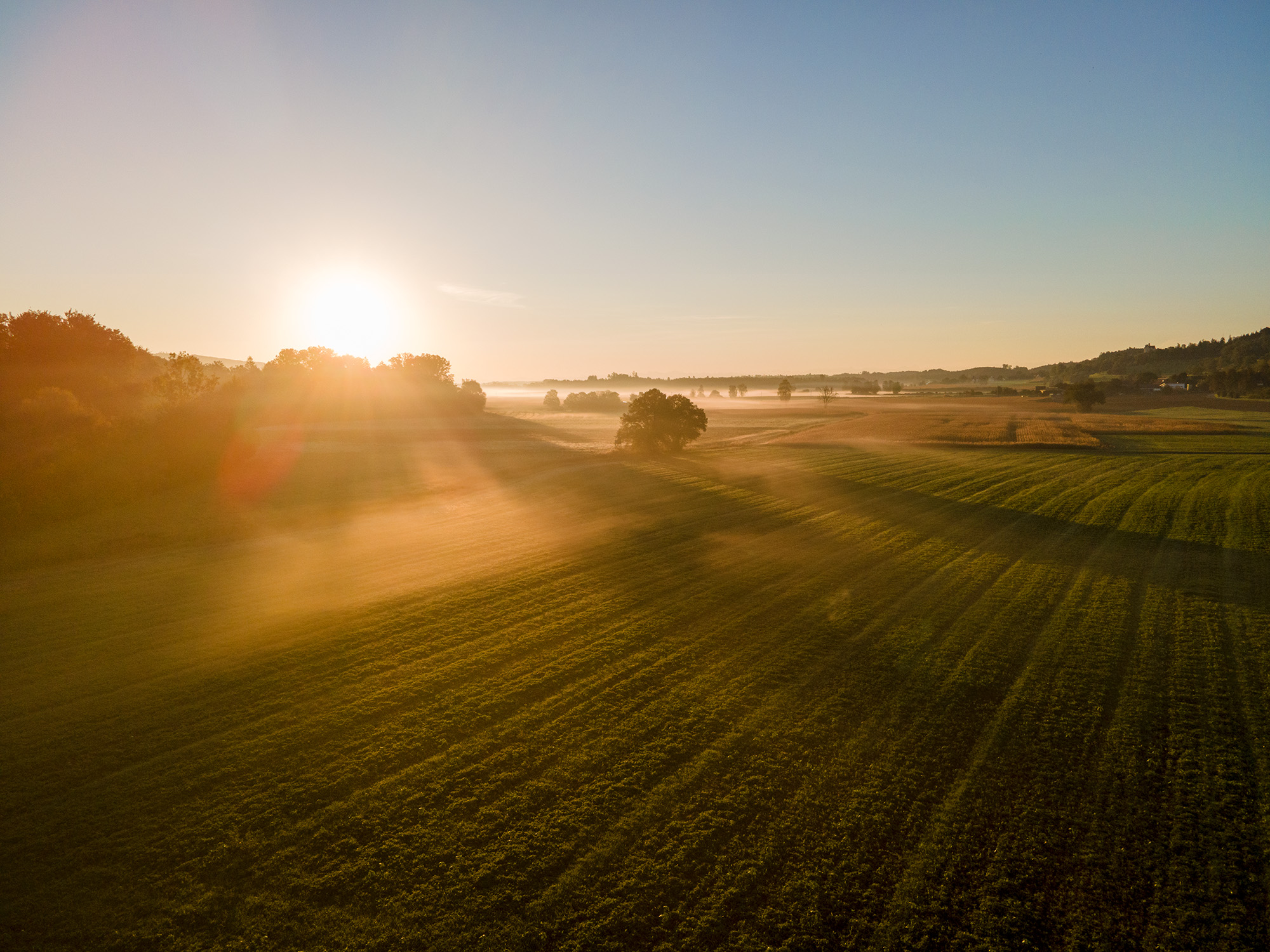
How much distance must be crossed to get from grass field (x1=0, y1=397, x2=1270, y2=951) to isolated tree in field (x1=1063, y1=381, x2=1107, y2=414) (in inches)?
3646

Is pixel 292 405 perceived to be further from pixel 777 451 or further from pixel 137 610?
pixel 137 610

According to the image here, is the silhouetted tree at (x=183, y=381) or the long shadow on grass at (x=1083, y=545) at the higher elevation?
the silhouetted tree at (x=183, y=381)

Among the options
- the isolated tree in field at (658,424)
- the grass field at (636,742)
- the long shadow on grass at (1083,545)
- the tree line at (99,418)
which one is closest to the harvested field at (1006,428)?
the isolated tree in field at (658,424)

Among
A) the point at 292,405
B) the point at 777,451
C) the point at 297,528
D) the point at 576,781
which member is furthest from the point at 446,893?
the point at 292,405

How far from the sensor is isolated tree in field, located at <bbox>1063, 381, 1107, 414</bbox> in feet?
330

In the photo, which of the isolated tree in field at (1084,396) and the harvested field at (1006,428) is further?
the isolated tree in field at (1084,396)

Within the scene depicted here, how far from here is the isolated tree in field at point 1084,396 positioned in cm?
10062

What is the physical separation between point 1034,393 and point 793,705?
162 meters

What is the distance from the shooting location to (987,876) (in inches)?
283

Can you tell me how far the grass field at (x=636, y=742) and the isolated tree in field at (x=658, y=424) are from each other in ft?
91.6

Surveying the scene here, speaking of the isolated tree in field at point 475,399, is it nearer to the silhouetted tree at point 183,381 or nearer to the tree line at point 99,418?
the tree line at point 99,418

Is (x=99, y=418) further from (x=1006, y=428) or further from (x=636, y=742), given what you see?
(x=1006, y=428)

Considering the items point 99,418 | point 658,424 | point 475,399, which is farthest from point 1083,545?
point 475,399

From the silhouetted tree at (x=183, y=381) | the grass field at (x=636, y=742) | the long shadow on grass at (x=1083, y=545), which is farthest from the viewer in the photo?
the silhouetted tree at (x=183, y=381)
